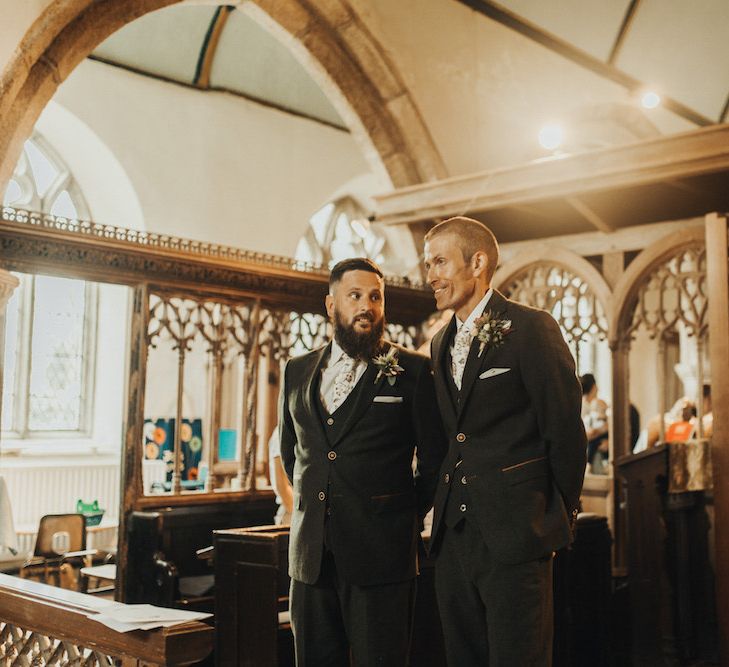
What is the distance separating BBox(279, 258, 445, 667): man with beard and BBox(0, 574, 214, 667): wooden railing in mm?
799

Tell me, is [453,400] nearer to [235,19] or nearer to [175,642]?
[175,642]

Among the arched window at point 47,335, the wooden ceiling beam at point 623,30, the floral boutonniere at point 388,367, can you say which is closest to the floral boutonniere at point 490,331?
the floral boutonniere at point 388,367

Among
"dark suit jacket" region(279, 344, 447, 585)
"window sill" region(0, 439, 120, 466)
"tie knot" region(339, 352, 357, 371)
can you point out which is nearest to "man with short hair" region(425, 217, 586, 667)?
"dark suit jacket" region(279, 344, 447, 585)

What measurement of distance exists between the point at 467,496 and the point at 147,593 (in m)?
2.98

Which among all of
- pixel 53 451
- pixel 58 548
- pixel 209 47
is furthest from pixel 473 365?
pixel 53 451

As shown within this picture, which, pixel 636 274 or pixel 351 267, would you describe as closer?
pixel 351 267

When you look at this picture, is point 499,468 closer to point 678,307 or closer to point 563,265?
point 678,307

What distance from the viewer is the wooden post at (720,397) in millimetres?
4711

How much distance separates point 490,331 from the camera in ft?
8.93

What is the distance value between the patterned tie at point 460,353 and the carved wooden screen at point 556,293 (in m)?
3.94

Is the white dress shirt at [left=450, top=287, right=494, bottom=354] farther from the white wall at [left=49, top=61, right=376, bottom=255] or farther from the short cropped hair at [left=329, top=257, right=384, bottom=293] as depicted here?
the white wall at [left=49, top=61, right=376, bottom=255]

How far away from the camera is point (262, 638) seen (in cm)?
363

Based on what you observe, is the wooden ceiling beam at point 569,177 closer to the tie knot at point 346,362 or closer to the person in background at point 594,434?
the person in background at point 594,434

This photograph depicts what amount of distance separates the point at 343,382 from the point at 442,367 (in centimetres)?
34
